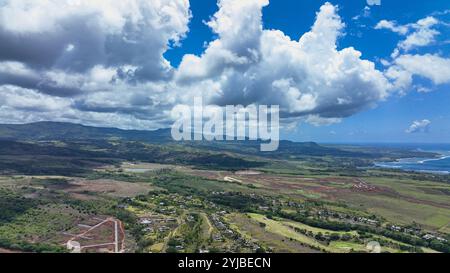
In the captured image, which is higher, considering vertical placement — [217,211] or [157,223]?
[157,223]

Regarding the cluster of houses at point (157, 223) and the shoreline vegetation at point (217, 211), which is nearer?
the shoreline vegetation at point (217, 211)

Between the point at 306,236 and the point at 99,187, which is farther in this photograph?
the point at 99,187

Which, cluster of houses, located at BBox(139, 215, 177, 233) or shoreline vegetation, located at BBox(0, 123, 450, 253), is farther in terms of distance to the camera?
cluster of houses, located at BBox(139, 215, 177, 233)

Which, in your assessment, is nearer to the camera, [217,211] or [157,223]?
[157,223]
